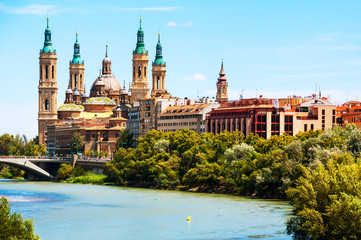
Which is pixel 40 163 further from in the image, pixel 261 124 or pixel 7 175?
pixel 261 124

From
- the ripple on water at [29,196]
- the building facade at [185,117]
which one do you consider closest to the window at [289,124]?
the building facade at [185,117]

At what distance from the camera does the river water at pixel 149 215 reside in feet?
A: 188

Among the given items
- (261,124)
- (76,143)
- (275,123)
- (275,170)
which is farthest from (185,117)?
(275,170)

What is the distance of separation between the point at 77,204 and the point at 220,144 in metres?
24.8

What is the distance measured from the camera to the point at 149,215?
224 feet

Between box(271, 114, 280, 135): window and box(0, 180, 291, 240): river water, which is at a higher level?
box(271, 114, 280, 135): window

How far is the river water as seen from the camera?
188ft

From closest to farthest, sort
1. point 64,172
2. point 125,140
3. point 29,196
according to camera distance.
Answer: point 29,196 → point 64,172 → point 125,140

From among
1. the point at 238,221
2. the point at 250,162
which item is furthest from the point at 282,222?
the point at 250,162

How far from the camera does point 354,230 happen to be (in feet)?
149

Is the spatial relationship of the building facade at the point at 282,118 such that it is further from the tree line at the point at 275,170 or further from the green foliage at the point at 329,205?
the green foliage at the point at 329,205

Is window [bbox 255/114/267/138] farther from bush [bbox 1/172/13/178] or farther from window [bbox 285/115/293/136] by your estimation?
bush [bbox 1/172/13/178]

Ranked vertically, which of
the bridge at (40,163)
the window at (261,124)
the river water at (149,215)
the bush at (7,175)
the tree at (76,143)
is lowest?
the river water at (149,215)

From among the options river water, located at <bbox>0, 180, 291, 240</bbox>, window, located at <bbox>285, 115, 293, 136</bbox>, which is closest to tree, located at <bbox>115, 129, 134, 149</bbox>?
window, located at <bbox>285, 115, 293, 136</bbox>
